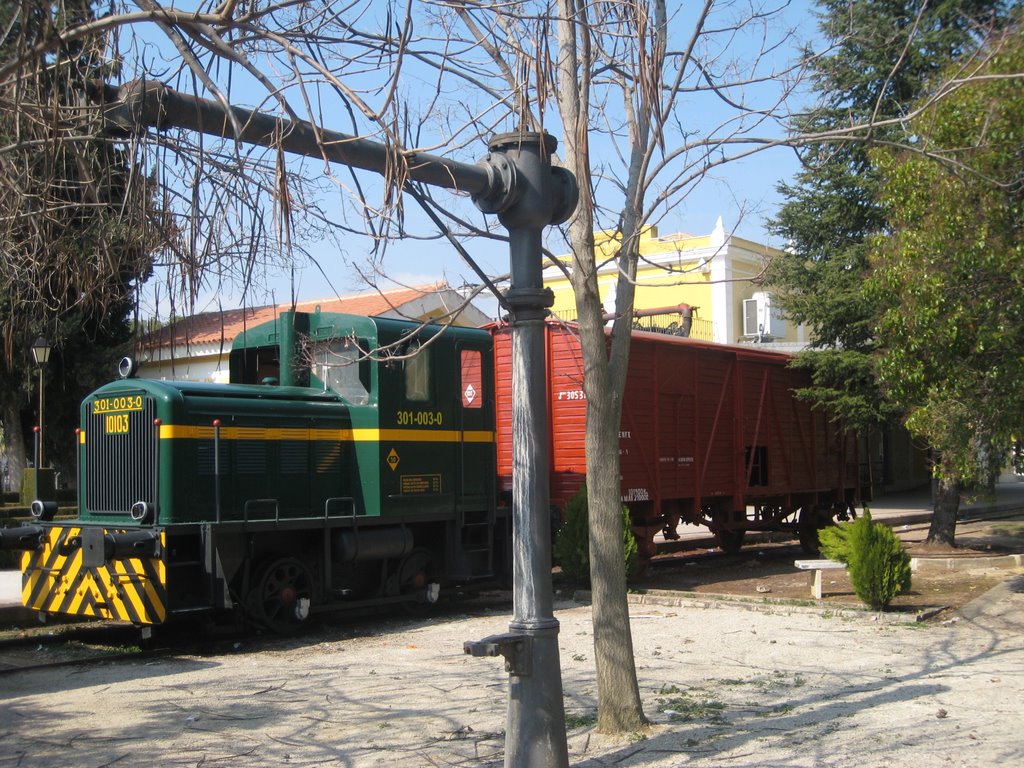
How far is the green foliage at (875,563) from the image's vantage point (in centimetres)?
1104

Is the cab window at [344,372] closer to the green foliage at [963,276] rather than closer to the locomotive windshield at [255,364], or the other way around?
the locomotive windshield at [255,364]

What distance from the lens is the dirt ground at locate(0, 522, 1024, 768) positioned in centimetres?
612

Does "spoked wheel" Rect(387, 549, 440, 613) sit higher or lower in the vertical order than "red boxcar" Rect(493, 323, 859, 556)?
lower

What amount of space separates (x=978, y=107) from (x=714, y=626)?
19.7 ft

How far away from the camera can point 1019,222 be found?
1067 centimetres

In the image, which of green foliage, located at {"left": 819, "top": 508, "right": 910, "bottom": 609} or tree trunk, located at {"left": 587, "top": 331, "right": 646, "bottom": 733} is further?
green foliage, located at {"left": 819, "top": 508, "right": 910, "bottom": 609}

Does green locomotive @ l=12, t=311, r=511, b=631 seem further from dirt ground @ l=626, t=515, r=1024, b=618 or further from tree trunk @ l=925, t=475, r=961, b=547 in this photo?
tree trunk @ l=925, t=475, r=961, b=547

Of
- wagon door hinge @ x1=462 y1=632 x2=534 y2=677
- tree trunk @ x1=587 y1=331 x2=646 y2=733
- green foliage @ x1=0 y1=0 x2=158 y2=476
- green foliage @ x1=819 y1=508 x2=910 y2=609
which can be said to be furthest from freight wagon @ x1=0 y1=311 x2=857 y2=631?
green foliage @ x1=819 y1=508 x2=910 y2=609

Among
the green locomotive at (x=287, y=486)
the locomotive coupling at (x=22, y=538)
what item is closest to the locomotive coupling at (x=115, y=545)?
the green locomotive at (x=287, y=486)

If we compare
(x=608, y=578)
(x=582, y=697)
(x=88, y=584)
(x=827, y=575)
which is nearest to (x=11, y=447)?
(x=88, y=584)

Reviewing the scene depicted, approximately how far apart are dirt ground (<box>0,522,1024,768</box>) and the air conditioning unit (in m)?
21.1

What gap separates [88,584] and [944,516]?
1385cm

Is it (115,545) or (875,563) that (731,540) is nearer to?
(875,563)

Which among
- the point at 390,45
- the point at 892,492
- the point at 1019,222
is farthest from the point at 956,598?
the point at 892,492
